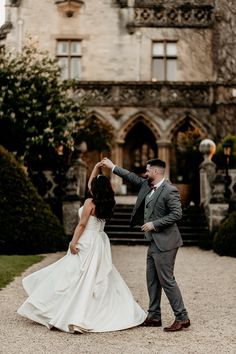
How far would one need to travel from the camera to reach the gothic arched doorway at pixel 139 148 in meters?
25.8

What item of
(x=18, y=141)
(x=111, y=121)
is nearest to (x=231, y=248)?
(x=18, y=141)

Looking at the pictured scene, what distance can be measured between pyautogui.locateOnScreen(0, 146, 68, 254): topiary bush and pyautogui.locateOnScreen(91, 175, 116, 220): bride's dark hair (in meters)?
6.41

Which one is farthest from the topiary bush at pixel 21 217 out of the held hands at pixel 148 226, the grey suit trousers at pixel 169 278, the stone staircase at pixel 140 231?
the held hands at pixel 148 226

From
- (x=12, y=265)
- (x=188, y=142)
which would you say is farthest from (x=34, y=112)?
(x=12, y=265)

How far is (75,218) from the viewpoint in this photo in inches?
593

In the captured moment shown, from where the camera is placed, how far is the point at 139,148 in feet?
85.7

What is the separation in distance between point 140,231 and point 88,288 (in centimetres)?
987

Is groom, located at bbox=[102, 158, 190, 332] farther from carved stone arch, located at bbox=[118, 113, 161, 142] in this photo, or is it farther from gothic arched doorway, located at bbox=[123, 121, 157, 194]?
gothic arched doorway, located at bbox=[123, 121, 157, 194]

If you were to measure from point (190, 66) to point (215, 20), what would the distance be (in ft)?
6.94

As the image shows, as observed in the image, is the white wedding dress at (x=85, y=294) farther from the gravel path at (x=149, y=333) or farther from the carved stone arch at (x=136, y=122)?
the carved stone arch at (x=136, y=122)

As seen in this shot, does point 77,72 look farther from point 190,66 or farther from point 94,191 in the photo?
point 94,191

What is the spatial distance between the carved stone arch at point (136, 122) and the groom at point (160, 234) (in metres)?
17.6

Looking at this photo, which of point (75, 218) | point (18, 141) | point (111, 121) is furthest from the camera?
point (111, 121)

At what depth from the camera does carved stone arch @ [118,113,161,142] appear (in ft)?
78.5
